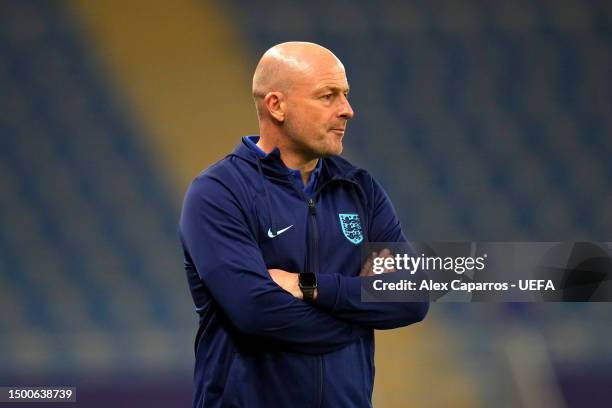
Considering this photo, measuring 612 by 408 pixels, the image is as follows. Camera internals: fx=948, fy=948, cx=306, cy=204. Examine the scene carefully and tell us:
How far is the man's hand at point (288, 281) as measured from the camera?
1819mm

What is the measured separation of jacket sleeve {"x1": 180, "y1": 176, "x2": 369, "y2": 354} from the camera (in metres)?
1.77

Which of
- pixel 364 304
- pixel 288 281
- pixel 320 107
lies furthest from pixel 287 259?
pixel 320 107

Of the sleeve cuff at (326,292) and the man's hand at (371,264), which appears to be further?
the man's hand at (371,264)

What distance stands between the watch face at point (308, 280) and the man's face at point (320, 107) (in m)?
0.26

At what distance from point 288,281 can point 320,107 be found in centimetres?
37

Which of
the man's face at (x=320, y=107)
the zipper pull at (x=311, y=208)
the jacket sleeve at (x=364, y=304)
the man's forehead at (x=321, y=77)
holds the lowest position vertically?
the jacket sleeve at (x=364, y=304)

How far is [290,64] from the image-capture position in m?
1.94

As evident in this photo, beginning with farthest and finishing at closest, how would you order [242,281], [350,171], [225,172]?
1. [350,171]
2. [225,172]
3. [242,281]

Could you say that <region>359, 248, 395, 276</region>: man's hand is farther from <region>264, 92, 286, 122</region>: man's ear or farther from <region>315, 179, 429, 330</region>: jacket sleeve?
<region>264, 92, 286, 122</region>: man's ear

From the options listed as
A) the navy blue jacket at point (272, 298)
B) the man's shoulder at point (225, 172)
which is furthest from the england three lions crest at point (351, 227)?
the man's shoulder at point (225, 172)

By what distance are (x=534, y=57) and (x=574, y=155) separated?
37 centimetres

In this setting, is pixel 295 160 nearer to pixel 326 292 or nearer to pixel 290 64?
pixel 290 64

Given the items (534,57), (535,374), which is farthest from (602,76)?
(535,374)

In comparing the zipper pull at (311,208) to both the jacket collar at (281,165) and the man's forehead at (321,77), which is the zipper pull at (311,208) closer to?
the jacket collar at (281,165)
